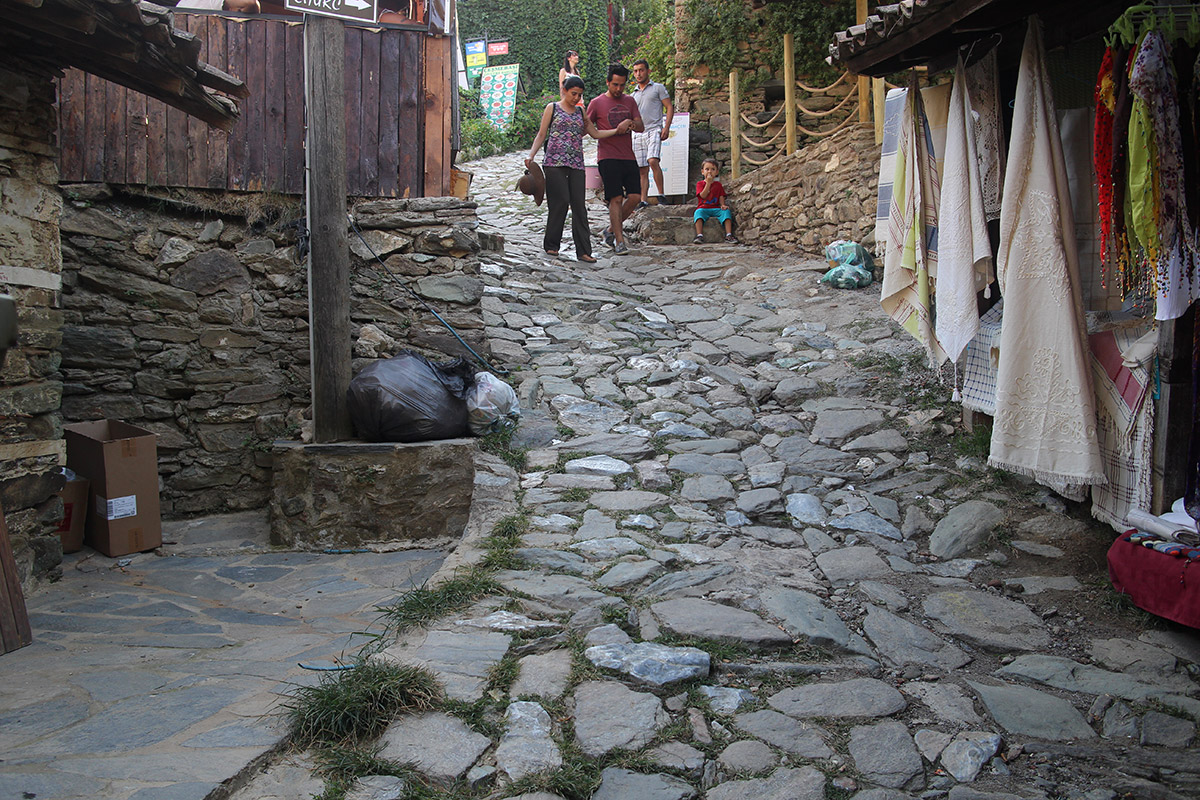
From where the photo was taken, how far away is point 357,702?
250 centimetres

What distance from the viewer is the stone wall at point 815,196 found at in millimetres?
8641

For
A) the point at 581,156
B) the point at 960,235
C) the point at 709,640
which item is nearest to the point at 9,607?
the point at 709,640

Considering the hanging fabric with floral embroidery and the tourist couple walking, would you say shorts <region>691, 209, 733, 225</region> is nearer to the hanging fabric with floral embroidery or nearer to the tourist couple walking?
the tourist couple walking

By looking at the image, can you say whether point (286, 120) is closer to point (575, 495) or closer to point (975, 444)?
point (575, 495)

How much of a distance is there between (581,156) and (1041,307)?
20.2ft

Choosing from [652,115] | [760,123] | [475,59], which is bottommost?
[652,115]

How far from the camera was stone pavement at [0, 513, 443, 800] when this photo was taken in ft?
7.34

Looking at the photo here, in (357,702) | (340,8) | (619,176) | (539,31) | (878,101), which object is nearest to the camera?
(357,702)

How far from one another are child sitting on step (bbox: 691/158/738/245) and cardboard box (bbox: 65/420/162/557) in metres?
7.74

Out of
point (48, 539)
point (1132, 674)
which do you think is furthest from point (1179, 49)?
point (48, 539)

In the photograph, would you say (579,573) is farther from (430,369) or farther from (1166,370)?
(1166,370)

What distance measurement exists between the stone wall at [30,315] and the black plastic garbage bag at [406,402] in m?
1.62

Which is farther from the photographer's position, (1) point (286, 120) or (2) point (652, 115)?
(2) point (652, 115)

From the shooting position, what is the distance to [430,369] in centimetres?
536
